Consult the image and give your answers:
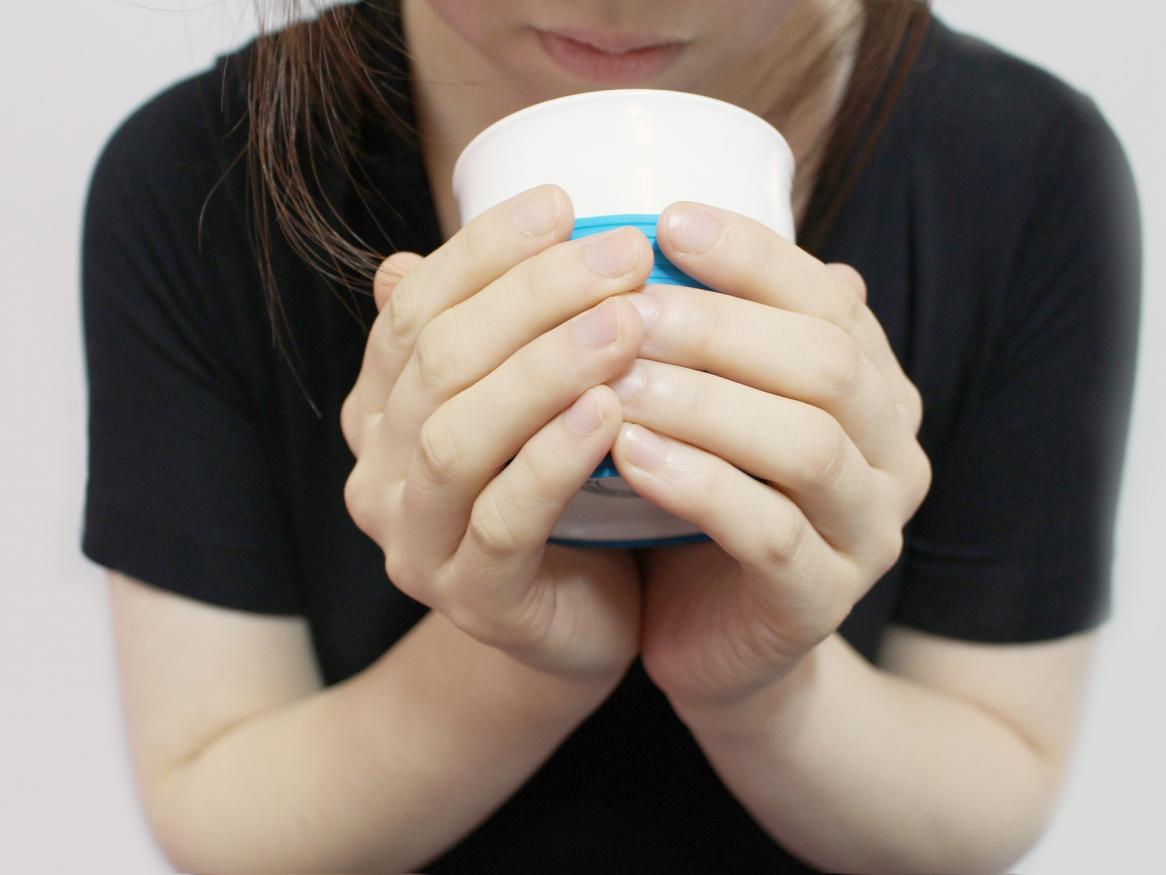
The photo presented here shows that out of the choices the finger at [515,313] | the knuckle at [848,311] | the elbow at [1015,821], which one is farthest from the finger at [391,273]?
the elbow at [1015,821]

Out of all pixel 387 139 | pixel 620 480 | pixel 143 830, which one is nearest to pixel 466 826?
pixel 620 480

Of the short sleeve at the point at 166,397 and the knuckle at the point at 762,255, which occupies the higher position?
the knuckle at the point at 762,255

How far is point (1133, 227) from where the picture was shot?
0.81 metres

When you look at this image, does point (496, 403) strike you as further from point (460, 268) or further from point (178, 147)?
point (178, 147)

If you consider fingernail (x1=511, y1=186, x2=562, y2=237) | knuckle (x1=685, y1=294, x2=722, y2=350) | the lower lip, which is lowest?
knuckle (x1=685, y1=294, x2=722, y2=350)

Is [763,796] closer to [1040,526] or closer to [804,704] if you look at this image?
[804,704]

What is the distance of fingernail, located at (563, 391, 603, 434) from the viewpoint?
17.4 inches

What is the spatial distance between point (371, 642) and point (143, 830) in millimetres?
571

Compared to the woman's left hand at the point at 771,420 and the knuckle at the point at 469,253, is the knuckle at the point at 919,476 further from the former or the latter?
the knuckle at the point at 469,253

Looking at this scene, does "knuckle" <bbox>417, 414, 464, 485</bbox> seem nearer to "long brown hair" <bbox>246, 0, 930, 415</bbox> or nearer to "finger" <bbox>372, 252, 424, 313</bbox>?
"finger" <bbox>372, 252, 424, 313</bbox>

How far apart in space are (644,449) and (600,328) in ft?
0.17

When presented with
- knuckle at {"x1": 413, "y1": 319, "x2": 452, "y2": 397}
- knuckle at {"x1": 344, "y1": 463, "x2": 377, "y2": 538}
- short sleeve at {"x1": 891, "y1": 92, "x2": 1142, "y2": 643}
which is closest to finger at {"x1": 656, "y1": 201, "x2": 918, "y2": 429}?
knuckle at {"x1": 413, "y1": 319, "x2": 452, "y2": 397}

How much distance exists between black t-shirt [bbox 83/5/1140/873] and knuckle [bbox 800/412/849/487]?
33 cm

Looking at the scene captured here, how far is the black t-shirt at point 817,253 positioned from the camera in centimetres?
79
